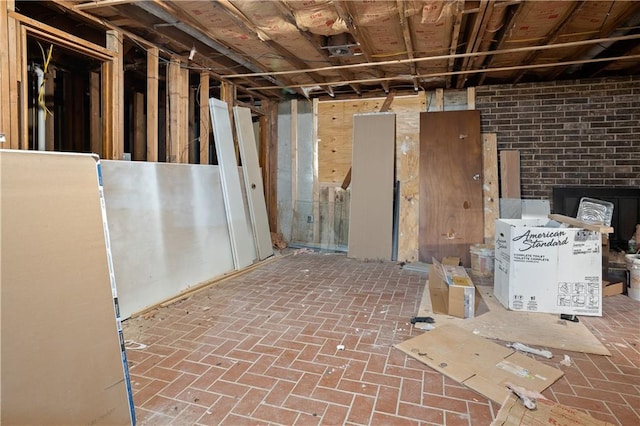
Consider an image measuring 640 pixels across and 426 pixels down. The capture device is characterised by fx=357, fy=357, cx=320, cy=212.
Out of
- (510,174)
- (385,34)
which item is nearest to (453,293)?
(385,34)

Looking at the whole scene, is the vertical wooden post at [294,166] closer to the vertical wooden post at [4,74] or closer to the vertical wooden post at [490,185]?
the vertical wooden post at [490,185]

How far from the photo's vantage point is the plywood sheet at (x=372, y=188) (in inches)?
215

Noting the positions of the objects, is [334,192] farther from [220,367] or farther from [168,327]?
[220,367]

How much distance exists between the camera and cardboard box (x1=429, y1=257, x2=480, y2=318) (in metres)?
3.13

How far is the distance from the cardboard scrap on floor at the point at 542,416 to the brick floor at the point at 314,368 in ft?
0.26

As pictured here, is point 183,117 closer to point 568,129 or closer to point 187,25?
point 187,25

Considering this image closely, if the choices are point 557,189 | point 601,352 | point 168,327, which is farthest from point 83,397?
point 557,189

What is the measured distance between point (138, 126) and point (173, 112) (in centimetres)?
150

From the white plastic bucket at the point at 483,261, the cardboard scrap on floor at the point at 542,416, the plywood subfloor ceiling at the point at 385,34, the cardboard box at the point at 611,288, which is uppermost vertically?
the plywood subfloor ceiling at the point at 385,34

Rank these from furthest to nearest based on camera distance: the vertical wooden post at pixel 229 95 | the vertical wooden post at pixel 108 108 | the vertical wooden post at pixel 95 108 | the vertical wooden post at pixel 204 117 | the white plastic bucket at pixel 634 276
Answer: the vertical wooden post at pixel 229 95
the vertical wooden post at pixel 204 117
the vertical wooden post at pixel 95 108
the white plastic bucket at pixel 634 276
the vertical wooden post at pixel 108 108

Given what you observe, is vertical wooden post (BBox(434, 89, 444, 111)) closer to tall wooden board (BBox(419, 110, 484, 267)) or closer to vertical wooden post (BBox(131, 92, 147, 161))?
tall wooden board (BBox(419, 110, 484, 267))

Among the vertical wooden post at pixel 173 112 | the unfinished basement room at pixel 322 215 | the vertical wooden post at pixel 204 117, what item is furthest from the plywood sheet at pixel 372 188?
the vertical wooden post at pixel 173 112

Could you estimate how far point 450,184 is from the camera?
16.9ft

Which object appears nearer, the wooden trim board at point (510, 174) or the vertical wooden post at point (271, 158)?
the wooden trim board at point (510, 174)
